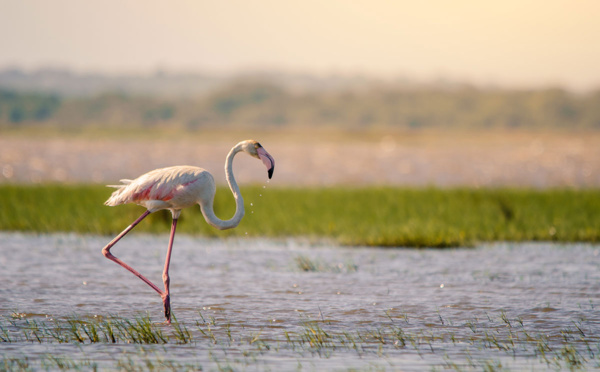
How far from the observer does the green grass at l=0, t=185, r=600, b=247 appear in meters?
16.2

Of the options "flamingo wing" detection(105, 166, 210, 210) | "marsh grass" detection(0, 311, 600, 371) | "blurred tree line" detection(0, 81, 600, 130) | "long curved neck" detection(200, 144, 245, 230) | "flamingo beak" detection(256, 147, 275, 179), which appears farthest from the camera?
"blurred tree line" detection(0, 81, 600, 130)

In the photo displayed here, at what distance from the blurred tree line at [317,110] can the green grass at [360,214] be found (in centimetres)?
11605

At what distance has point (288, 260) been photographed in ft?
44.5

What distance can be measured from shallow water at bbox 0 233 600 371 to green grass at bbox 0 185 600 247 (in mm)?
943

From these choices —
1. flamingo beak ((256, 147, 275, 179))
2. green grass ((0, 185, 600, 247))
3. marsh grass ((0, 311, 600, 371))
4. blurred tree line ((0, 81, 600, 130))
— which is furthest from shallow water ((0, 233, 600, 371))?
blurred tree line ((0, 81, 600, 130))

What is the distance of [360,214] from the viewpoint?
1956 cm

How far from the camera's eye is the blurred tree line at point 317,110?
458ft

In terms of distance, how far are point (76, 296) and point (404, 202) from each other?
11954 millimetres

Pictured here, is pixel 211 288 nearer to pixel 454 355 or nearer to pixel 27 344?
pixel 27 344

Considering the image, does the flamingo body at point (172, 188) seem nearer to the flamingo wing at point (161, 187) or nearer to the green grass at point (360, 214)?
the flamingo wing at point (161, 187)

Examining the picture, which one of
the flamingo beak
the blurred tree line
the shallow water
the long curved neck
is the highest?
the flamingo beak

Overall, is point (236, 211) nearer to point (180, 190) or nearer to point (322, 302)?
point (180, 190)

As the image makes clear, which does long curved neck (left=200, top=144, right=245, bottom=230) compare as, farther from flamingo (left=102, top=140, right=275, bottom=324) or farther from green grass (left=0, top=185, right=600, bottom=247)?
green grass (left=0, top=185, right=600, bottom=247)

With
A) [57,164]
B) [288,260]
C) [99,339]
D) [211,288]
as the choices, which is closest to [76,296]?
[211,288]
